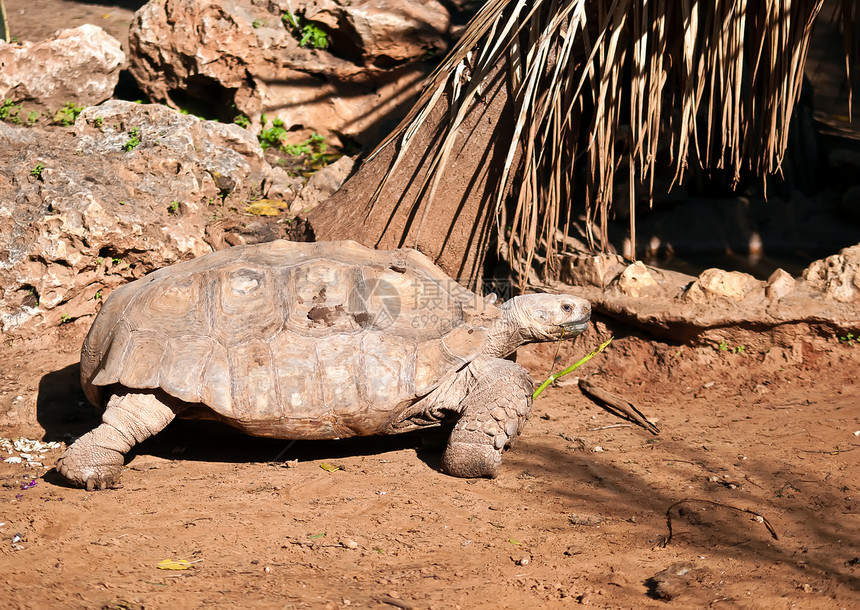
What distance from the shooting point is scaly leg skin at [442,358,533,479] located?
13.0ft

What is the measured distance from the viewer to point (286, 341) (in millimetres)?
4000

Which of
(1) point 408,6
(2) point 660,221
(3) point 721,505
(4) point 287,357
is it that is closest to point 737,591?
(3) point 721,505

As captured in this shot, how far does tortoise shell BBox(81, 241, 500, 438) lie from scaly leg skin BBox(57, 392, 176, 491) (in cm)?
14

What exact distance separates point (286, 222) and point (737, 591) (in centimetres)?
455

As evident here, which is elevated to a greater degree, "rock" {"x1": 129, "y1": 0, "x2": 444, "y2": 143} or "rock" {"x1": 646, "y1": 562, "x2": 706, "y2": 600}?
"rock" {"x1": 129, "y1": 0, "x2": 444, "y2": 143}

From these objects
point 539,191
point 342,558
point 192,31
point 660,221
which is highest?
point 192,31

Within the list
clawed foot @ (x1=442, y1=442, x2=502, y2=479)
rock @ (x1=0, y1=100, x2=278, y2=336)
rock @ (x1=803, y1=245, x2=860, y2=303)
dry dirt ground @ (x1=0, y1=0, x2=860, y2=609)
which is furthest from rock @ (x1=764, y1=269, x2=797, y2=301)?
rock @ (x1=0, y1=100, x2=278, y2=336)

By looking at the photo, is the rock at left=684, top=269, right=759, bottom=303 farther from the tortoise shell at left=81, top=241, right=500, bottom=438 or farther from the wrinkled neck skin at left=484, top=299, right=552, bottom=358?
the tortoise shell at left=81, top=241, right=500, bottom=438

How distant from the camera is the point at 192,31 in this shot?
23.5 feet

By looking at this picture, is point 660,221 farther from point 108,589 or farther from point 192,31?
point 108,589

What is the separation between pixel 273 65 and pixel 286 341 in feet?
14.5

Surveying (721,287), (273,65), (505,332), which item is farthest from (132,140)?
(721,287)

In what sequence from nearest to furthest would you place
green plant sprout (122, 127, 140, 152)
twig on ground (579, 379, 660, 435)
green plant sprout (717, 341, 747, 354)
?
twig on ground (579, 379, 660, 435), green plant sprout (717, 341, 747, 354), green plant sprout (122, 127, 140, 152)

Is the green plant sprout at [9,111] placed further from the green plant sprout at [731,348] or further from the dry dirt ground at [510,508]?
the green plant sprout at [731,348]
